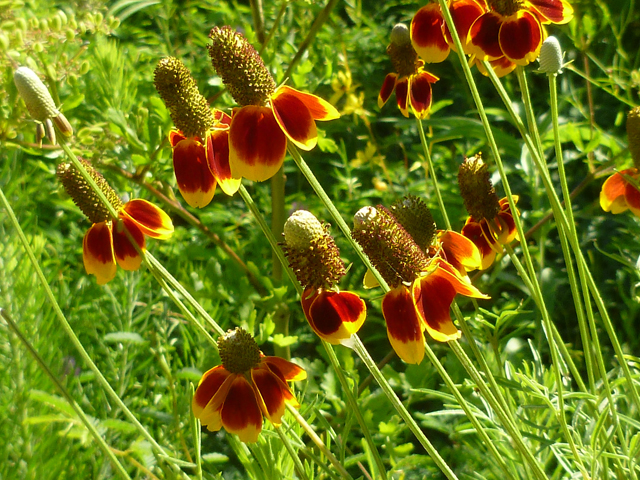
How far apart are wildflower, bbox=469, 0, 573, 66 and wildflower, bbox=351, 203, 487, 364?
211mm

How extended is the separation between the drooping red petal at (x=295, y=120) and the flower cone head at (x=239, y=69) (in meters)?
0.02

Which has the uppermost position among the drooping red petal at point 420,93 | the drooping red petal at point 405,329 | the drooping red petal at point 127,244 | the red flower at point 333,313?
the drooping red petal at point 127,244

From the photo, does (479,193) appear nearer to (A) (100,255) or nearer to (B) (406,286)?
(B) (406,286)

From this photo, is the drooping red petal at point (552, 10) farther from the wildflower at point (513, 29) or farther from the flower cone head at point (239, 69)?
the flower cone head at point (239, 69)

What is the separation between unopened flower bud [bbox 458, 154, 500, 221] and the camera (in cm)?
80

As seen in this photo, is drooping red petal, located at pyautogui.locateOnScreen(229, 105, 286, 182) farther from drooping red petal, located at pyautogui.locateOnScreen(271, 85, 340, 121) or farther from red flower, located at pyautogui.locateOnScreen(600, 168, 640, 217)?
red flower, located at pyautogui.locateOnScreen(600, 168, 640, 217)

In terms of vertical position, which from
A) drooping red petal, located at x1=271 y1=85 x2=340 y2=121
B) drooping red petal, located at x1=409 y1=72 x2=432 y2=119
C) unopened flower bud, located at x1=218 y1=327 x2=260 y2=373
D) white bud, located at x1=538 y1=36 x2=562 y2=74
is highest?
drooping red petal, located at x1=271 y1=85 x2=340 y2=121

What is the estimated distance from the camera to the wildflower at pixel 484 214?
0.80 metres

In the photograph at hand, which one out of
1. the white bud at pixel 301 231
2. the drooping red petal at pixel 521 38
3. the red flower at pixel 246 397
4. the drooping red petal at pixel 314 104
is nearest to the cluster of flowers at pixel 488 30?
the drooping red petal at pixel 521 38

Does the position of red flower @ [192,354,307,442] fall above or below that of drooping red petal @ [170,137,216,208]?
below

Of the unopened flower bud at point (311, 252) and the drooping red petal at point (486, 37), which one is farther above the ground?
the drooping red petal at point (486, 37)

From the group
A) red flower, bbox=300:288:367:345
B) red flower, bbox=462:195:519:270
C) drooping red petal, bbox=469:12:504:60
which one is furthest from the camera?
red flower, bbox=462:195:519:270

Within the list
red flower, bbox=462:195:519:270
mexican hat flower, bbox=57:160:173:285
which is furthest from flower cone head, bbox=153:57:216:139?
red flower, bbox=462:195:519:270

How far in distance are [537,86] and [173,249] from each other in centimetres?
116
